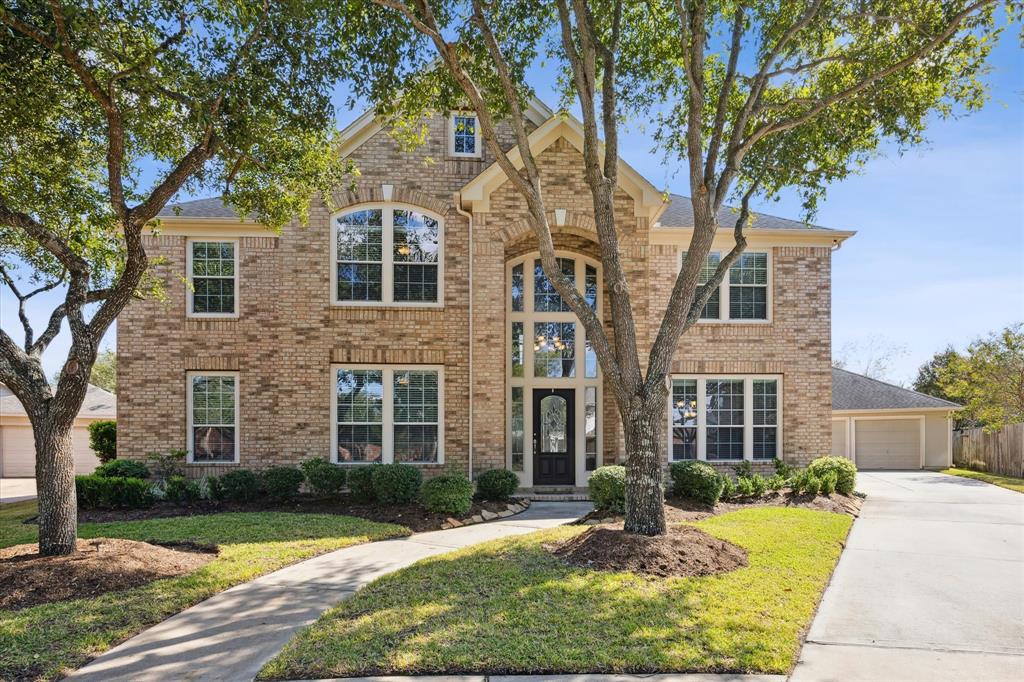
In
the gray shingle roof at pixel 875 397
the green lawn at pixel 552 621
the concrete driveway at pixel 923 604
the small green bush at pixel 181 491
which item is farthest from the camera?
the gray shingle roof at pixel 875 397

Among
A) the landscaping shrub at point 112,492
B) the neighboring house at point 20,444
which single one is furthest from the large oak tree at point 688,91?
the neighboring house at point 20,444

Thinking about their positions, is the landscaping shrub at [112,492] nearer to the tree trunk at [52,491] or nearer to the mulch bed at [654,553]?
the tree trunk at [52,491]

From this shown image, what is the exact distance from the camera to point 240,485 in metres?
12.0

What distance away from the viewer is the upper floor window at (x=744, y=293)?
565 inches

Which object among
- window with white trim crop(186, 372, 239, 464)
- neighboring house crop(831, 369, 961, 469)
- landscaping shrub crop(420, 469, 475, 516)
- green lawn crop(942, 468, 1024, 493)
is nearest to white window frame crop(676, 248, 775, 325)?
landscaping shrub crop(420, 469, 475, 516)

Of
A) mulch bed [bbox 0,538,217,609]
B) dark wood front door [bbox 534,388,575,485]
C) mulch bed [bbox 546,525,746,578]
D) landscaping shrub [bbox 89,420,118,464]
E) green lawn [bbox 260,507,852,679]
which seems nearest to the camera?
green lawn [bbox 260,507,852,679]

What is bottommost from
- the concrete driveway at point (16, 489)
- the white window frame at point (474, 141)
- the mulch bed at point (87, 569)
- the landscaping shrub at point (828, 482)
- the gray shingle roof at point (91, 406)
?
the concrete driveway at point (16, 489)

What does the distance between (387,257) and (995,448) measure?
22584mm

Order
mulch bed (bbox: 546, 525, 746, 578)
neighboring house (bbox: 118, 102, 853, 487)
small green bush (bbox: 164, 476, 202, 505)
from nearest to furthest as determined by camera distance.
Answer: mulch bed (bbox: 546, 525, 746, 578), small green bush (bbox: 164, 476, 202, 505), neighboring house (bbox: 118, 102, 853, 487)

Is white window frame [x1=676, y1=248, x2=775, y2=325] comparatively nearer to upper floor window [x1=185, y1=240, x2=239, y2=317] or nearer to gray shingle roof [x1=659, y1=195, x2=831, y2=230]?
gray shingle roof [x1=659, y1=195, x2=831, y2=230]

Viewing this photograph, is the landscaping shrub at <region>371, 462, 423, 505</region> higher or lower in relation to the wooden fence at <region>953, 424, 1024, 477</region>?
higher

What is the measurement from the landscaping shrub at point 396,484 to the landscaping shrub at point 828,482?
26.3 ft

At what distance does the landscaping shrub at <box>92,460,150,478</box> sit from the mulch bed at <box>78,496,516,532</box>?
87 centimetres

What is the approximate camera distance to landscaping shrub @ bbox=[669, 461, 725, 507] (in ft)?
37.7
